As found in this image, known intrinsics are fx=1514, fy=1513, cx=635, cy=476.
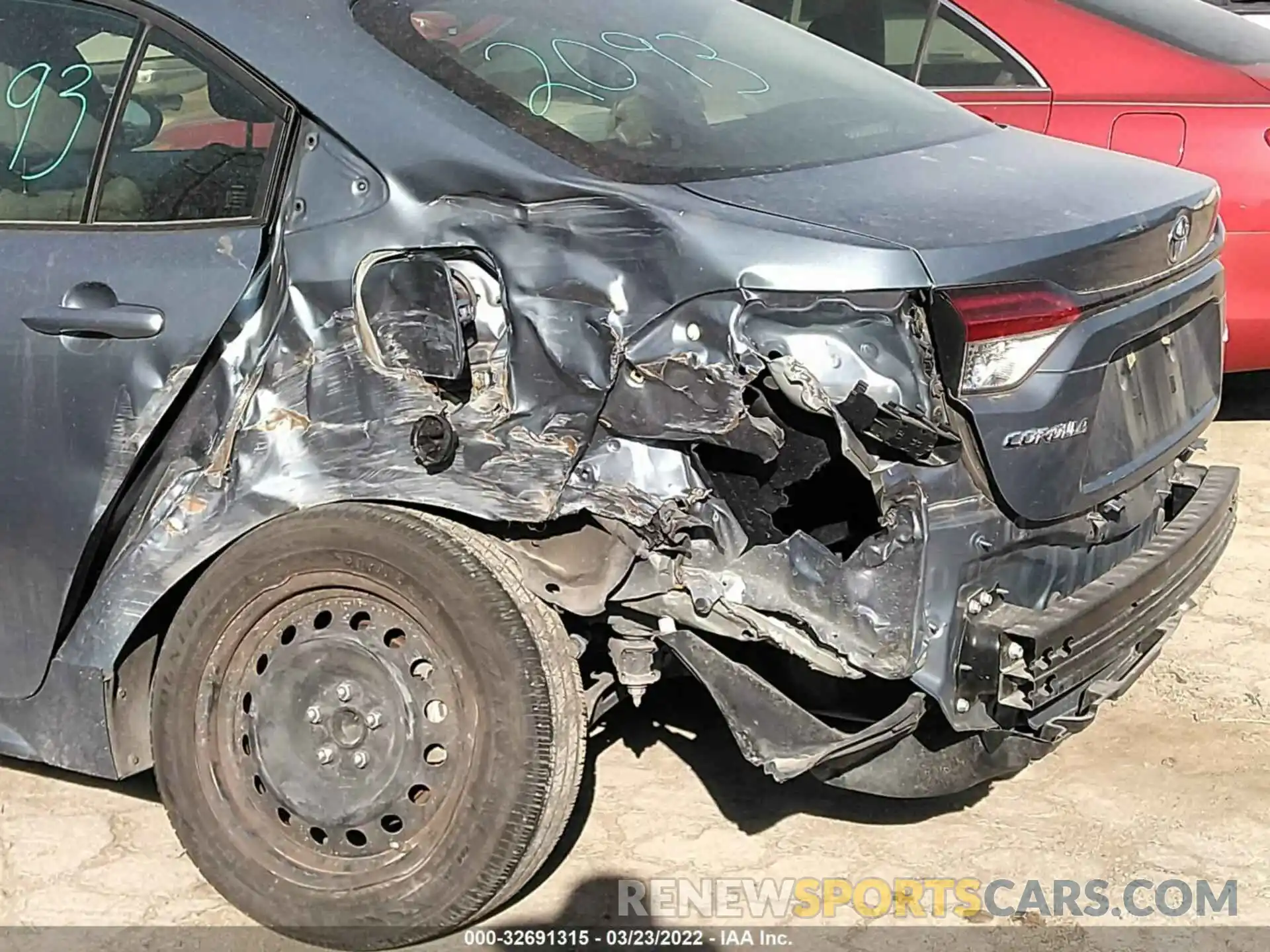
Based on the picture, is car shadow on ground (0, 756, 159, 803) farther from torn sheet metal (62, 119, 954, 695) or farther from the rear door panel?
torn sheet metal (62, 119, 954, 695)

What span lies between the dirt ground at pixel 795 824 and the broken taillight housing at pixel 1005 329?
3.90 feet

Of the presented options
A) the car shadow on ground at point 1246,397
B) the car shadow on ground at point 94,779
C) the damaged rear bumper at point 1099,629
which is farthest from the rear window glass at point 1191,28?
the car shadow on ground at point 94,779

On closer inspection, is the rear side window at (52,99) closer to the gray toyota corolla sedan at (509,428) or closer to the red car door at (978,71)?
the gray toyota corolla sedan at (509,428)

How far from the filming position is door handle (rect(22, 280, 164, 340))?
9.53ft

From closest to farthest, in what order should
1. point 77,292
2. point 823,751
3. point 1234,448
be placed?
point 823,751, point 77,292, point 1234,448

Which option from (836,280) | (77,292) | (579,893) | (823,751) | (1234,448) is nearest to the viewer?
(836,280)

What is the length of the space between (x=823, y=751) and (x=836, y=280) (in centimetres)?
84

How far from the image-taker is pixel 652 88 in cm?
308

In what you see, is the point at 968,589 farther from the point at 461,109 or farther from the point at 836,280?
the point at 461,109

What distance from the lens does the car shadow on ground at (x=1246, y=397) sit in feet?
20.0

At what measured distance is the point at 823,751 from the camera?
2.72m

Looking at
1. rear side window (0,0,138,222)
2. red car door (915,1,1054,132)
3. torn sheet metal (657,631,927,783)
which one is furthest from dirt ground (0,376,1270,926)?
red car door (915,1,1054,132)

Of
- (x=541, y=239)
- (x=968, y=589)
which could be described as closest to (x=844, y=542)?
(x=968, y=589)

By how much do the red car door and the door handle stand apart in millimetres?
3207
